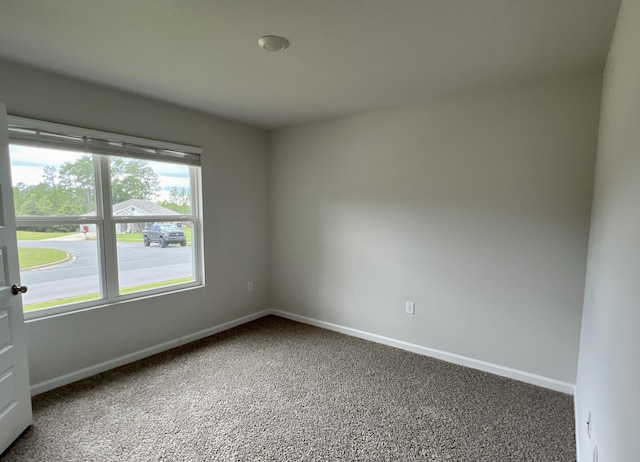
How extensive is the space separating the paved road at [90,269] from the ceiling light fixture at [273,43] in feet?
6.96

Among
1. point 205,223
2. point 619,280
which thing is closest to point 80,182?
point 205,223

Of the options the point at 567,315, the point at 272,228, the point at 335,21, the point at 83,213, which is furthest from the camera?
the point at 272,228

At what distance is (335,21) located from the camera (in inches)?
67.4

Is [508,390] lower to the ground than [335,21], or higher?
A: lower

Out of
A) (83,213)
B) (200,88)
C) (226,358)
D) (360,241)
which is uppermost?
(200,88)

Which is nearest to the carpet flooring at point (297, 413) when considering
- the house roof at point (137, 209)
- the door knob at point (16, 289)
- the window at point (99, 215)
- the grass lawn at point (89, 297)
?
the grass lawn at point (89, 297)

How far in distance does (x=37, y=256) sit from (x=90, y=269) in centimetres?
37

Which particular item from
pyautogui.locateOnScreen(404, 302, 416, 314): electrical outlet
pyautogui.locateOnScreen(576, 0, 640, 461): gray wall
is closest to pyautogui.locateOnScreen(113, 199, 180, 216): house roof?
pyautogui.locateOnScreen(404, 302, 416, 314): electrical outlet

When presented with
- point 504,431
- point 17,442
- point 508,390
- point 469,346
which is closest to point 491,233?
point 469,346

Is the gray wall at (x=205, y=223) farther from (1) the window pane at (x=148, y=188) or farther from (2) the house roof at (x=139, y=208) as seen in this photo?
(2) the house roof at (x=139, y=208)

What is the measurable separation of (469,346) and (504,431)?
90 centimetres

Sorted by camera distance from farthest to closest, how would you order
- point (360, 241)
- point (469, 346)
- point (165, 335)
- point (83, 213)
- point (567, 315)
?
point (360, 241), point (165, 335), point (469, 346), point (83, 213), point (567, 315)

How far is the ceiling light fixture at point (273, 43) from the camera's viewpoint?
6.12 feet

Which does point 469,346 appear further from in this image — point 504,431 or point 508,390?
point 504,431
